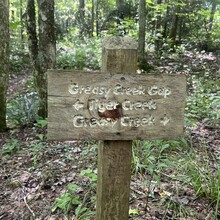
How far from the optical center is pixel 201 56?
1080cm

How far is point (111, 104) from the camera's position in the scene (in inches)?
71.4

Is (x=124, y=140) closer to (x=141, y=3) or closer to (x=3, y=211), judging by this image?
(x=3, y=211)

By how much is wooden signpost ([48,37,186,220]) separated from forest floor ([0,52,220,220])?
1.14 metres

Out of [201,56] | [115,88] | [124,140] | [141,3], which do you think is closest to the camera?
[115,88]

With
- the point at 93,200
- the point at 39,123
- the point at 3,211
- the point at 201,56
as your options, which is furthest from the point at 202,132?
the point at 201,56

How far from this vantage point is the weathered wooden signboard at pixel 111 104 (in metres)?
1.79

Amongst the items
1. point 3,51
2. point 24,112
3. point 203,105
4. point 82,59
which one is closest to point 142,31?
point 82,59

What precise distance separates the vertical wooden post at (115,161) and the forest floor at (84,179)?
84cm

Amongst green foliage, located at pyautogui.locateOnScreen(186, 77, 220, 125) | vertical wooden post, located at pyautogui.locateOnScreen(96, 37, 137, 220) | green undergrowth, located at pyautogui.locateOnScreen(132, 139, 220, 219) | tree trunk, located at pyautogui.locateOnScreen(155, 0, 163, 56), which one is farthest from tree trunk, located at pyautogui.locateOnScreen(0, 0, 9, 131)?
tree trunk, located at pyautogui.locateOnScreen(155, 0, 163, 56)

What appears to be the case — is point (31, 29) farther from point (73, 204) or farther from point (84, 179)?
point (73, 204)

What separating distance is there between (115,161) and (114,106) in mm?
395

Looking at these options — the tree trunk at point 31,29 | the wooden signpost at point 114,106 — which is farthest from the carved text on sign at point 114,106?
the tree trunk at point 31,29

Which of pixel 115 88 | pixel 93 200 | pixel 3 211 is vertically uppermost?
pixel 115 88

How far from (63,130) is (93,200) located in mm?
1459
